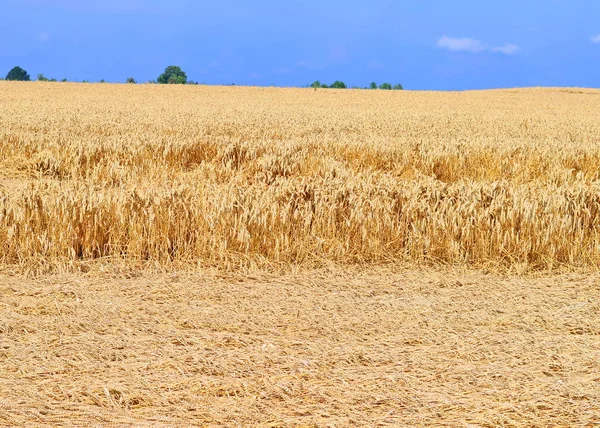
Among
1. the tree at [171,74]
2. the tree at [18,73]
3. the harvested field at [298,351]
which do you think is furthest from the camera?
the tree at [171,74]

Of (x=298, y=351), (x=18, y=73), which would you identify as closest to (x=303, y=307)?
(x=298, y=351)

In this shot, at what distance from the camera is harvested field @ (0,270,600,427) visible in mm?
2988

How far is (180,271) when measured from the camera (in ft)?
16.6

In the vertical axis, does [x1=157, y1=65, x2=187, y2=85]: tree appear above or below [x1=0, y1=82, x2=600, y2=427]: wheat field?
above

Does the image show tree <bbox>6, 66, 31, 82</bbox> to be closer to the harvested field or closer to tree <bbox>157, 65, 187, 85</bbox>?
tree <bbox>157, 65, 187, 85</bbox>

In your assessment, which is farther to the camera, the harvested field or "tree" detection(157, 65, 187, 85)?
"tree" detection(157, 65, 187, 85)

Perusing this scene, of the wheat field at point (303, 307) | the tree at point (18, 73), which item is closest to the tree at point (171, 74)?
the tree at point (18, 73)

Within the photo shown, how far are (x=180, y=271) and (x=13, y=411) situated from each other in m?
2.16

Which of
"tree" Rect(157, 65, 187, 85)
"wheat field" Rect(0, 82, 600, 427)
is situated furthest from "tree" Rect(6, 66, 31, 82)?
"wheat field" Rect(0, 82, 600, 427)

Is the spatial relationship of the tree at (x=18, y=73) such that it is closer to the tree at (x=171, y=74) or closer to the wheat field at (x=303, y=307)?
the tree at (x=171, y=74)

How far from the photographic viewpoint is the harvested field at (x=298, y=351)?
118 inches

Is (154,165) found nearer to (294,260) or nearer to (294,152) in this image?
(294,152)

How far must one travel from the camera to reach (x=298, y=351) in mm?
3557

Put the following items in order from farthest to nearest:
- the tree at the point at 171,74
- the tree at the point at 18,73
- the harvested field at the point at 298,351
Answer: the tree at the point at 171,74 → the tree at the point at 18,73 → the harvested field at the point at 298,351
